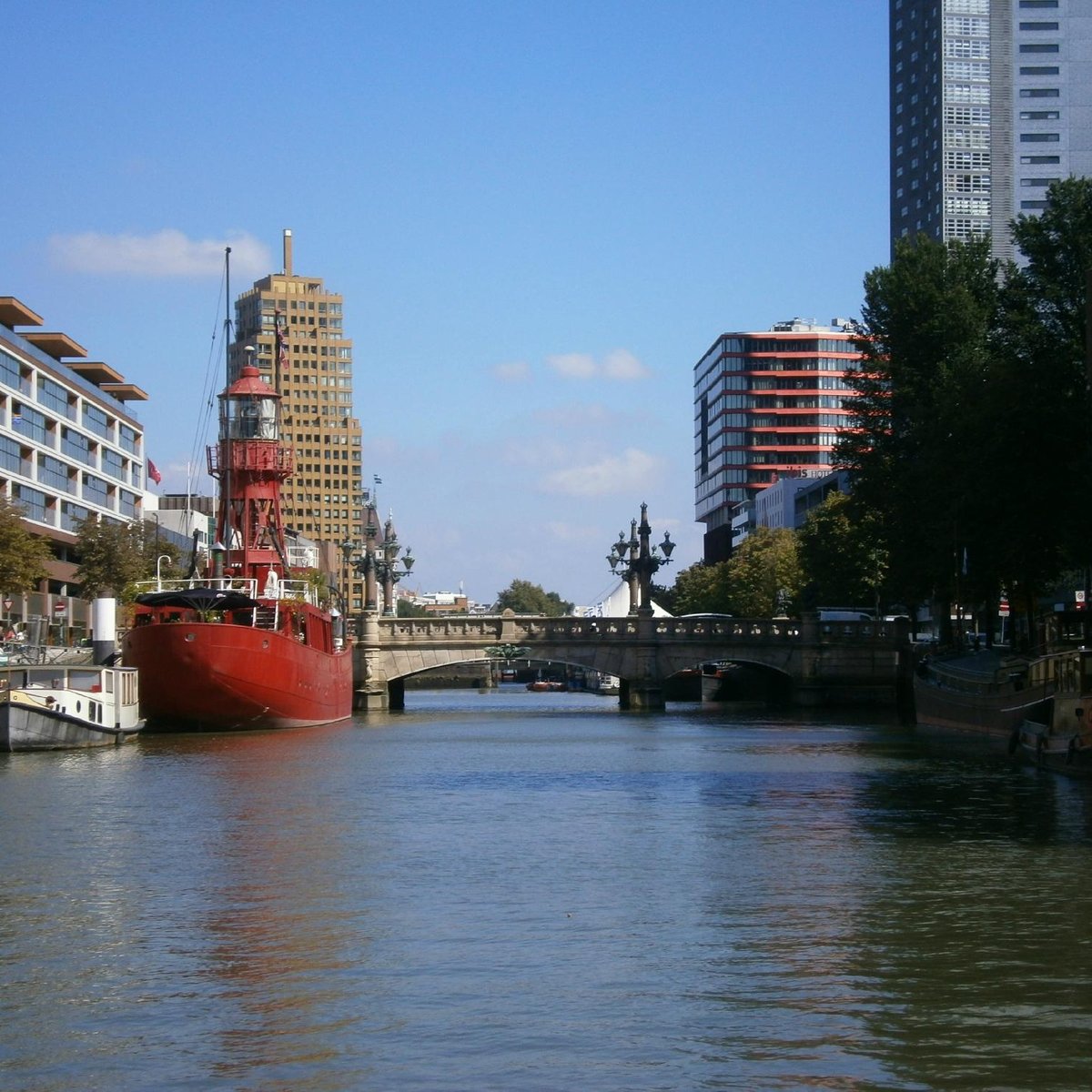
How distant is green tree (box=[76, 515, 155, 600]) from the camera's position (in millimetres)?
103375

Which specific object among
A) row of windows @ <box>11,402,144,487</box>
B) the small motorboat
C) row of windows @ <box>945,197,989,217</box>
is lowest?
the small motorboat

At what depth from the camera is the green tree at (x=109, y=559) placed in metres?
103

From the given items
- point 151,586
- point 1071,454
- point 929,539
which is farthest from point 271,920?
point 151,586

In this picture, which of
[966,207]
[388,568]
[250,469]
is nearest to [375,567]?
[388,568]

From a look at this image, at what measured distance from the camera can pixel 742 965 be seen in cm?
2166

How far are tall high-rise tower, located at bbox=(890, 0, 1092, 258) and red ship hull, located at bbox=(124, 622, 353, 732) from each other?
424 feet

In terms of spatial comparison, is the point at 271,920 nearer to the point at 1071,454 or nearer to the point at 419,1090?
the point at 419,1090

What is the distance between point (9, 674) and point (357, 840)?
1188 inches

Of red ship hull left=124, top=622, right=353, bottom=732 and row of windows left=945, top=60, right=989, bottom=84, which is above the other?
row of windows left=945, top=60, right=989, bottom=84

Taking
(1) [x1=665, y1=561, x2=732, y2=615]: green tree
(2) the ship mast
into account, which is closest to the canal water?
(2) the ship mast

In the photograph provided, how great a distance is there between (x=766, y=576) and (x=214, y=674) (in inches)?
3334

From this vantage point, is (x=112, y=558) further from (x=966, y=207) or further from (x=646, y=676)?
(x=966, y=207)

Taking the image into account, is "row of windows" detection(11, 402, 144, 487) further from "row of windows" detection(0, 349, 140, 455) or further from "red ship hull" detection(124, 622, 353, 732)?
"red ship hull" detection(124, 622, 353, 732)

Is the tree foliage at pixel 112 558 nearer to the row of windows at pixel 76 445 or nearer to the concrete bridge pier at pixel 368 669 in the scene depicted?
the row of windows at pixel 76 445
